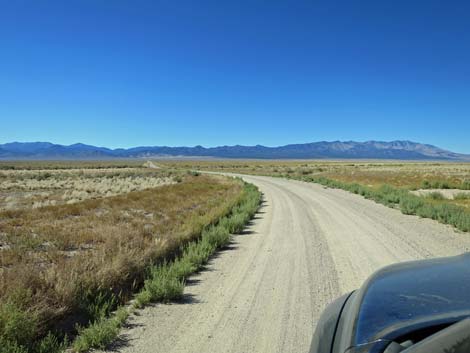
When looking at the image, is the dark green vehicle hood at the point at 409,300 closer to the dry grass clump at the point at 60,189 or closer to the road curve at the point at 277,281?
the road curve at the point at 277,281

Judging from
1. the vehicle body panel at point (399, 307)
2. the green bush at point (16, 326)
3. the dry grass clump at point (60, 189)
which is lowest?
the dry grass clump at point (60, 189)

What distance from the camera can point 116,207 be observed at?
62.4 feet

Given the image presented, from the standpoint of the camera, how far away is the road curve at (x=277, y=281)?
448cm

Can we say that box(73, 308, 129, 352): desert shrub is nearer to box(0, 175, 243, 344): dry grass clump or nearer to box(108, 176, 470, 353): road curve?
box(108, 176, 470, 353): road curve

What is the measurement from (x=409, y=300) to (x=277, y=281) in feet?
14.7

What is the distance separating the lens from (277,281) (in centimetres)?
666

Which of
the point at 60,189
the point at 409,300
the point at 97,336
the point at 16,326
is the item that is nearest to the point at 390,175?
the point at 60,189

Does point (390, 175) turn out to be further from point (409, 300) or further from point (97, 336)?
point (409, 300)

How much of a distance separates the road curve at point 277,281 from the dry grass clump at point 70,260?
0.99 m

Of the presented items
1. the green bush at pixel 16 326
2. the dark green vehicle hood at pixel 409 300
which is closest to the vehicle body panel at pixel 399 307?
the dark green vehicle hood at pixel 409 300

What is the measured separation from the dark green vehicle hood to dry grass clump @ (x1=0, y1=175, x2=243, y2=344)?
12.4 feet

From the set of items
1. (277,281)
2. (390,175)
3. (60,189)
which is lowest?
(60,189)

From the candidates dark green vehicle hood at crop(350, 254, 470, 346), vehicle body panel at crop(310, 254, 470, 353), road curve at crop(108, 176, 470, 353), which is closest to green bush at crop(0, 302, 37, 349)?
road curve at crop(108, 176, 470, 353)

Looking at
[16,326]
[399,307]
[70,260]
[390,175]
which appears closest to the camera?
[399,307]
